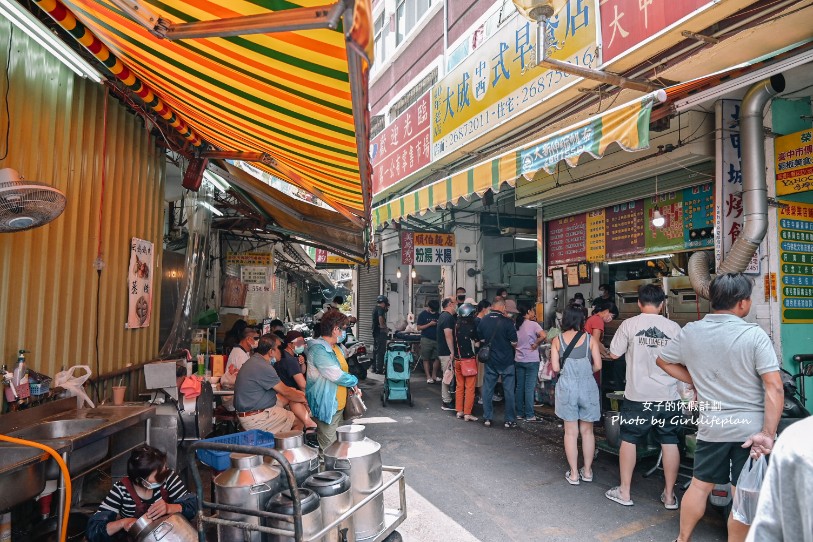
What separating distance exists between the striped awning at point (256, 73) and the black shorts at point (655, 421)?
3494 mm

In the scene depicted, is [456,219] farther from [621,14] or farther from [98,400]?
[98,400]

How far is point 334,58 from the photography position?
102 inches

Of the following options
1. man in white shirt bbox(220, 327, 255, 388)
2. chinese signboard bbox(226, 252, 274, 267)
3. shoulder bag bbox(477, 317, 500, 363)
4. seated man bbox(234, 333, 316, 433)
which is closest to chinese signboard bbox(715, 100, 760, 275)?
shoulder bag bbox(477, 317, 500, 363)

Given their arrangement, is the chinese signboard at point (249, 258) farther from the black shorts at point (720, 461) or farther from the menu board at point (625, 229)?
the black shorts at point (720, 461)

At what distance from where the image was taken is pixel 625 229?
830 cm

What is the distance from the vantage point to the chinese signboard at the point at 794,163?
17.7ft

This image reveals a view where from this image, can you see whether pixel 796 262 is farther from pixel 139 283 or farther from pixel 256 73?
pixel 139 283

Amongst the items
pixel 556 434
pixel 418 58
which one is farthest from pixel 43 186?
pixel 418 58

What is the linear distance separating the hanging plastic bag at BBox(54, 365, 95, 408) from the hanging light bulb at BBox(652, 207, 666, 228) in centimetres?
721

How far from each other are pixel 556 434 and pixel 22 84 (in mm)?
7311

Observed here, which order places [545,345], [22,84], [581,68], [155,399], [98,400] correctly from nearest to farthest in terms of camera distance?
[22,84]
[98,400]
[155,399]
[581,68]
[545,345]

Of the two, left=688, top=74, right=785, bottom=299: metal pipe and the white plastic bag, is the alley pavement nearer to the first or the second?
the white plastic bag

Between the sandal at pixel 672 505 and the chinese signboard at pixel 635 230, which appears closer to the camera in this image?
the sandal at pixel 672 505

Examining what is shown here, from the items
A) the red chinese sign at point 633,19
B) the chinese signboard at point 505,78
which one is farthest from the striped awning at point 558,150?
the chinese signboard at point 505,78
